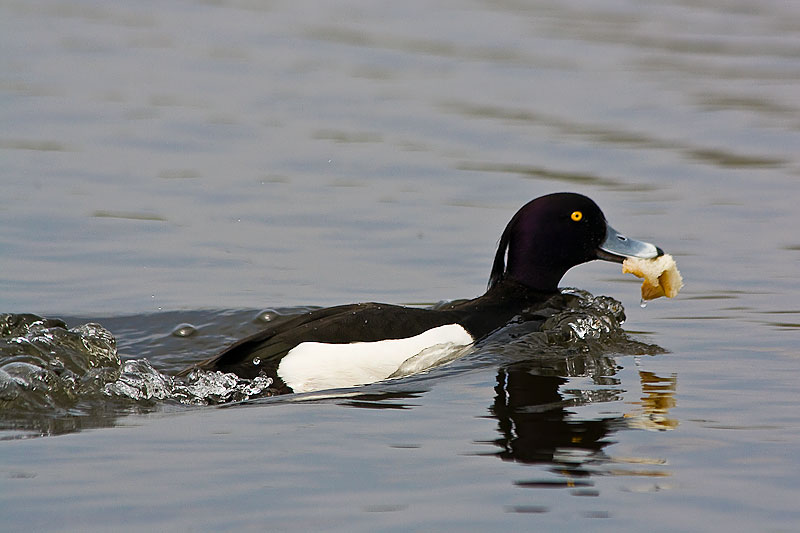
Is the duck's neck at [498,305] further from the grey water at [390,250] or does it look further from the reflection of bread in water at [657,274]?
the reflection of bread in water at [657,274]

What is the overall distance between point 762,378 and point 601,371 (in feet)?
2.76

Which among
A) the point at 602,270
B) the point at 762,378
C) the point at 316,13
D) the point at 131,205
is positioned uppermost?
the point at 316,13

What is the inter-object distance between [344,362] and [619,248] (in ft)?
7.23

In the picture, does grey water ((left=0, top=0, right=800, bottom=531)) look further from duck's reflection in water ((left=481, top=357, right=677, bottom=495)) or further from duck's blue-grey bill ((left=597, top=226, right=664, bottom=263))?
duck's blue-grey bill ((left=597, top=226, right=664, bottom=263))

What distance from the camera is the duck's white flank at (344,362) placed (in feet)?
22.2

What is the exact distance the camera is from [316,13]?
17641mm

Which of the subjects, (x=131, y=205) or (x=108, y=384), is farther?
(x=131, y=205)

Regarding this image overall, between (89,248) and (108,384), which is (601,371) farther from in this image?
(89,248)

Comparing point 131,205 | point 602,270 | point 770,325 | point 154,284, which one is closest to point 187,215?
point 131,205

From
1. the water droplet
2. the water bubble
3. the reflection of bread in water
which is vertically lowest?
the water droplet

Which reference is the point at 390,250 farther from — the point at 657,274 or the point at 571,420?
the point at 571,420

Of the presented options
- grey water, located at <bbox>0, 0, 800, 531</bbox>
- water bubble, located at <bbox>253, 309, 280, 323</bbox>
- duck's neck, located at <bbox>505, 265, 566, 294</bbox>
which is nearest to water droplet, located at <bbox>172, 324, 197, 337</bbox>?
grey water, located at <bbox>0, 0, 800, 531</bbox>

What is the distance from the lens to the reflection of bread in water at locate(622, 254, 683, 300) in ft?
26.2

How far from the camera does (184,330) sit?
27.6ft
